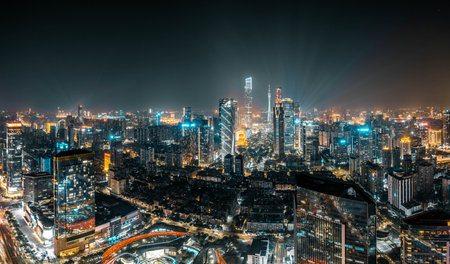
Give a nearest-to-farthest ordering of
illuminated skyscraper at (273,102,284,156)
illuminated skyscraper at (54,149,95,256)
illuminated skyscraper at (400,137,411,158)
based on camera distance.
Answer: illuminated skyscraper at (54,149,95,256) < illuminated skyscraper at (400,137,411,158) < illuminated skyscraper at (273,102,284,156)

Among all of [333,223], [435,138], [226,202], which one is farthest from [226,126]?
[333,223]

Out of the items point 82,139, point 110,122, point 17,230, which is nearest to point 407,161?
point 17,230

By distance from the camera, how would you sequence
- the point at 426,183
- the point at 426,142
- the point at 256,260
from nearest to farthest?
the point at 256,260, the point at 426,183, the point at 426,142

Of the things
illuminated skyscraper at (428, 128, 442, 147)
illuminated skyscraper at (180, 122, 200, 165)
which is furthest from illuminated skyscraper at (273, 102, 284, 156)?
illuminated skyscraper at (428, 128, 442, 147)

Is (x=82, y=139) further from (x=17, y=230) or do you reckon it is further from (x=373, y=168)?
(x=373, y=168)

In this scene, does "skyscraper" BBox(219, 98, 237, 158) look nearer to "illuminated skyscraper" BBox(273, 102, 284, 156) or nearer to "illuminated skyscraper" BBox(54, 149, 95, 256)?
"illuminated skyscraper" BBox(273, 102, 284, 156)

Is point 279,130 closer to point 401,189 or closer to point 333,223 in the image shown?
point 401,189

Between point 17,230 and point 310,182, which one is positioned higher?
point 310,182
